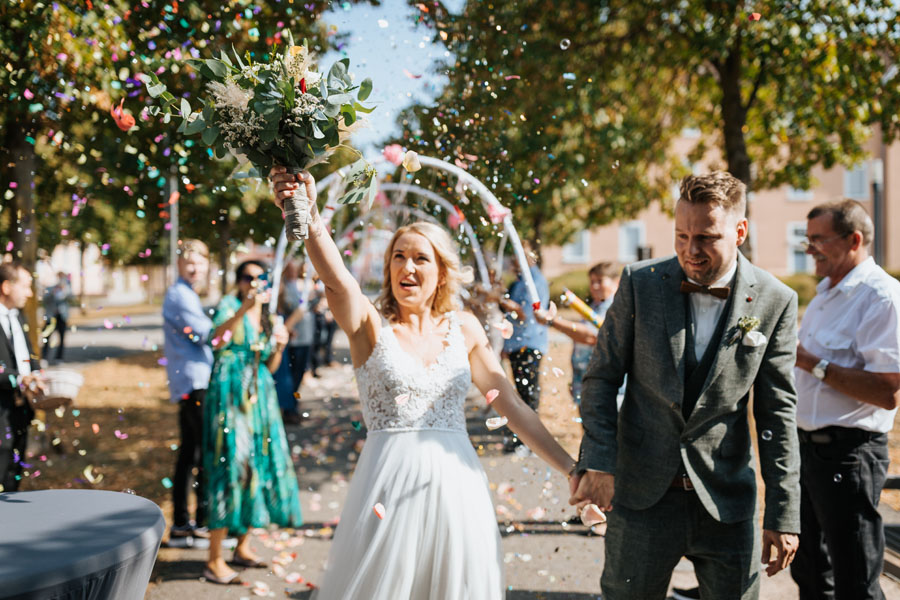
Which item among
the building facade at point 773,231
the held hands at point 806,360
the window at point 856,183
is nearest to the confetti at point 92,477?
the held hands at point 806,360

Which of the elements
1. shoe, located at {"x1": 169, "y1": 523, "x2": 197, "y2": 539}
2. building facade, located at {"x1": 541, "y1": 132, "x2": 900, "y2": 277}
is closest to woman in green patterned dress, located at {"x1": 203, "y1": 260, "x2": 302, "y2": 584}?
shoe, located at {"x1": 169, "y1": 523, "x2": 197, "y2": 539}

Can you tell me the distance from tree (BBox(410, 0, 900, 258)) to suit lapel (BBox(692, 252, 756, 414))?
9.13 ft

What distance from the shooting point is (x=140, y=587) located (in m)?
2.33

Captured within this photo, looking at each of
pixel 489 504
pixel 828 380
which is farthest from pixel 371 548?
pixel 828 380

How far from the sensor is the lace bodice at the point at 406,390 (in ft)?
9.70

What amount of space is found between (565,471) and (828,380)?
59.3 inches

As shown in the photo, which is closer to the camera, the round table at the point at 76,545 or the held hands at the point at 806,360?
the round table at the point at 76,545

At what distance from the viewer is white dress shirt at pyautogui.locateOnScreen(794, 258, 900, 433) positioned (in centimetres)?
329

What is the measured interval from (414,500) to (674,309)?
1.24m

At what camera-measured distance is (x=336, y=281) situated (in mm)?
2688

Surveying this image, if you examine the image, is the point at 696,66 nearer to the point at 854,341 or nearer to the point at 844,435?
the point at 854,341

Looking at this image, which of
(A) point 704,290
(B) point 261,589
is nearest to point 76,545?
(A) point 704,290

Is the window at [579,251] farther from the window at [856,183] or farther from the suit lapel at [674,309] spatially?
the suit lapel at [674,309]

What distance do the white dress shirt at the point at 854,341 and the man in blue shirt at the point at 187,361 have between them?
158 inches
